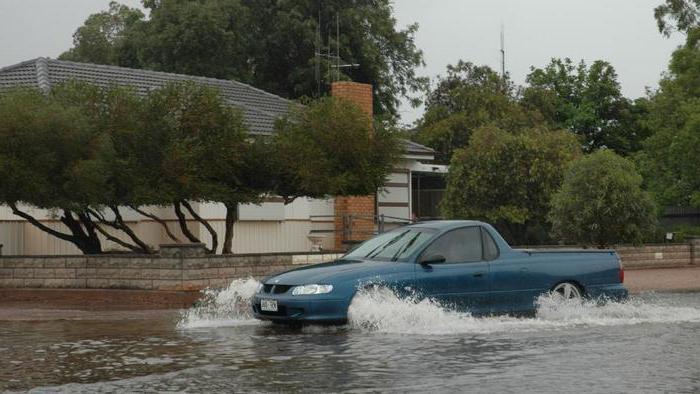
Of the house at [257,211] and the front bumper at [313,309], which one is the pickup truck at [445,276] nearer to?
the front bumper at [313,309]

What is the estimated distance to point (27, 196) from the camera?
840 inches

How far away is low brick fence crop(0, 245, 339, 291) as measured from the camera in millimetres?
20609

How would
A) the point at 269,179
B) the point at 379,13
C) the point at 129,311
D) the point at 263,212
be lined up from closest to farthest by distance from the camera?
the point at 129,311, the point at 269,179, the point at 263,212, the point at 379,13

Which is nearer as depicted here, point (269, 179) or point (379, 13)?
point (269, 179)

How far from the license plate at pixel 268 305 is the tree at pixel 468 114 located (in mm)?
34791

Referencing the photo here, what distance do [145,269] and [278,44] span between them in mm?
33957

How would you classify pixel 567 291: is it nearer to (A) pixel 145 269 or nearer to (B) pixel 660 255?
(A) pixel 145 269

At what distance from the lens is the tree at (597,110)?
203 feet

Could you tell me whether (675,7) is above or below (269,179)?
above

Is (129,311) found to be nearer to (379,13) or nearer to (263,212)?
(263,212)

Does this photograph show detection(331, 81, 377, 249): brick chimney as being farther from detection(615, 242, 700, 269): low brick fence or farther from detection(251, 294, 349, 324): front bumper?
detection(251, 294, 349, 324): front bumper

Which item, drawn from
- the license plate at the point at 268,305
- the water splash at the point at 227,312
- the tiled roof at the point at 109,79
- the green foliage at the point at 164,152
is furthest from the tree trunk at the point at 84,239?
the license plate at the point at 268,305

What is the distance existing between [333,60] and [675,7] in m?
22.0

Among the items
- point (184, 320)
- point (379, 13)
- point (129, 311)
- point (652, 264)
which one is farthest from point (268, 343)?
point (379, 13)
